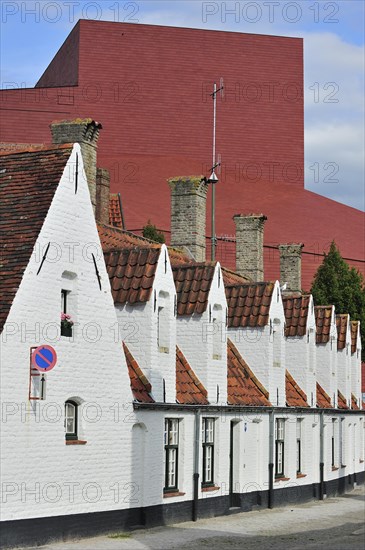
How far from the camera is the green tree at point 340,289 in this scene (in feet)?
159

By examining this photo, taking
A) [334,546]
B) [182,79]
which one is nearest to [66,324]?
[334,546]

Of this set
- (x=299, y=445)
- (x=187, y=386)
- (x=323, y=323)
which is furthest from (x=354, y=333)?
(x=187, y=386)

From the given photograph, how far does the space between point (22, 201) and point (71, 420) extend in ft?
11.7

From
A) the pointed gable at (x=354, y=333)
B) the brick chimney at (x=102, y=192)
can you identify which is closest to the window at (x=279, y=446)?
the brick chimney at (x=102, y=192)

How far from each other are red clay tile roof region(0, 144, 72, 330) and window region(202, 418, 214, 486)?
278 inches

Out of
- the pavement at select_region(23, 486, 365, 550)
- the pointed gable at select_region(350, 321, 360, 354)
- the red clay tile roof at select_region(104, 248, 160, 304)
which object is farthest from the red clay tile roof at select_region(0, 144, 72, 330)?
the pointed gable at select_region(350, 321, 360, 354)

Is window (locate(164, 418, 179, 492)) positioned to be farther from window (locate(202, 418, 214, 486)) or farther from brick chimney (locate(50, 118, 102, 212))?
brick chimney (locate(50, 118, 102, 212))

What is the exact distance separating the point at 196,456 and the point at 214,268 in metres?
3.89

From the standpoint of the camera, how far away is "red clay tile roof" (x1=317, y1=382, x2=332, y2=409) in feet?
106

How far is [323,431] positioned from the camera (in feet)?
105

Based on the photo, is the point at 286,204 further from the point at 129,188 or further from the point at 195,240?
the point at 195,240

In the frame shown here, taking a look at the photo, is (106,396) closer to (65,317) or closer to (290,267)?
(65,317)

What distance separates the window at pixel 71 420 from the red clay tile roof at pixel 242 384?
6928 millimetres

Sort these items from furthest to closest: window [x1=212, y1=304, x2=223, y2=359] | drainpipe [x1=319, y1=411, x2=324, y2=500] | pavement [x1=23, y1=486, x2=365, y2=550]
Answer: drainpipe [x1=319, y1=411, x2=324, y2=500] < window [x1=212, y1=304, x2=223, y2=359] < pavement [x1=23, y1=486, x2=365, y2=550]
